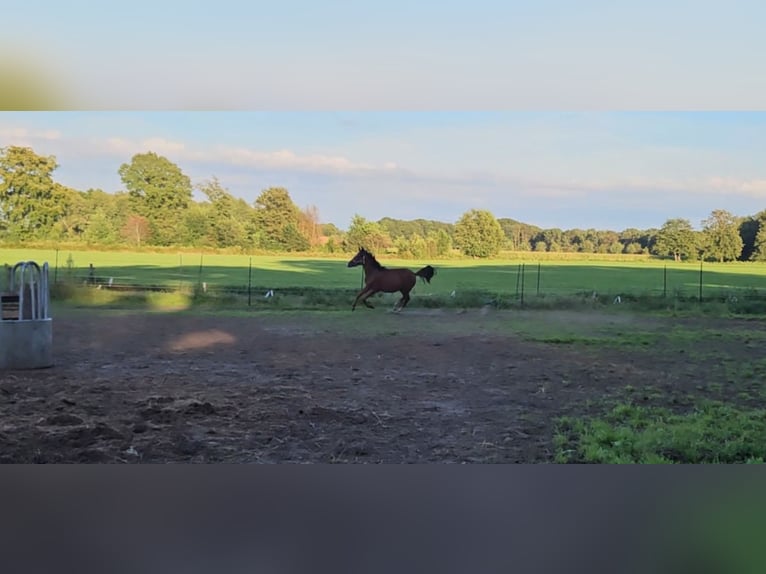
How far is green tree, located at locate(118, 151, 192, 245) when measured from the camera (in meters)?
4.76

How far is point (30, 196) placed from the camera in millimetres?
4891

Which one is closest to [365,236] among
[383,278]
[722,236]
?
[383,278]

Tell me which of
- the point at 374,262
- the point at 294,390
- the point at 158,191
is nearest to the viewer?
the point at 294,390

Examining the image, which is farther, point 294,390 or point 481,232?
point 481,232

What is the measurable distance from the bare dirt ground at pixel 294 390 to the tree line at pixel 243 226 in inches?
22.2

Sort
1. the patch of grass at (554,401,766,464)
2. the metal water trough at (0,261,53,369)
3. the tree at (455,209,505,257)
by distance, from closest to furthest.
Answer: the patch of grass at (554,401,766,464) → the metal water trough at (0,261,53,369) → the tree at (455,209,505,257)

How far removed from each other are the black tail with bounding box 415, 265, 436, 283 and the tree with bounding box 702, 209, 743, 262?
1.94m

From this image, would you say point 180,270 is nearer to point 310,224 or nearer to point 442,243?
point 310,224

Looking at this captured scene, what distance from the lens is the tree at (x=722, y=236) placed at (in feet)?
15.8

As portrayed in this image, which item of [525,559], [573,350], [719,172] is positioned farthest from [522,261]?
[525,559]

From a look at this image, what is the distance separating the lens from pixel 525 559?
3.42 metres

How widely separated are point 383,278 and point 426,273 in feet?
1.03

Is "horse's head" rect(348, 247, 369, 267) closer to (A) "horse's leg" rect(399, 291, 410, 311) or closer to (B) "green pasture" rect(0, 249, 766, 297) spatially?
(B) "green pasture" rect(0, 249, 766, 297)

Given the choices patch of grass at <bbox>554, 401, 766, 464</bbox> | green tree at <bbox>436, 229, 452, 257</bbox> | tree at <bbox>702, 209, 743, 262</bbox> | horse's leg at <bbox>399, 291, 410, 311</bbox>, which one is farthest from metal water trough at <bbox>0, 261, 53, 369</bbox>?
tree at <bbox>702, 209, 743, 262</bbox>
